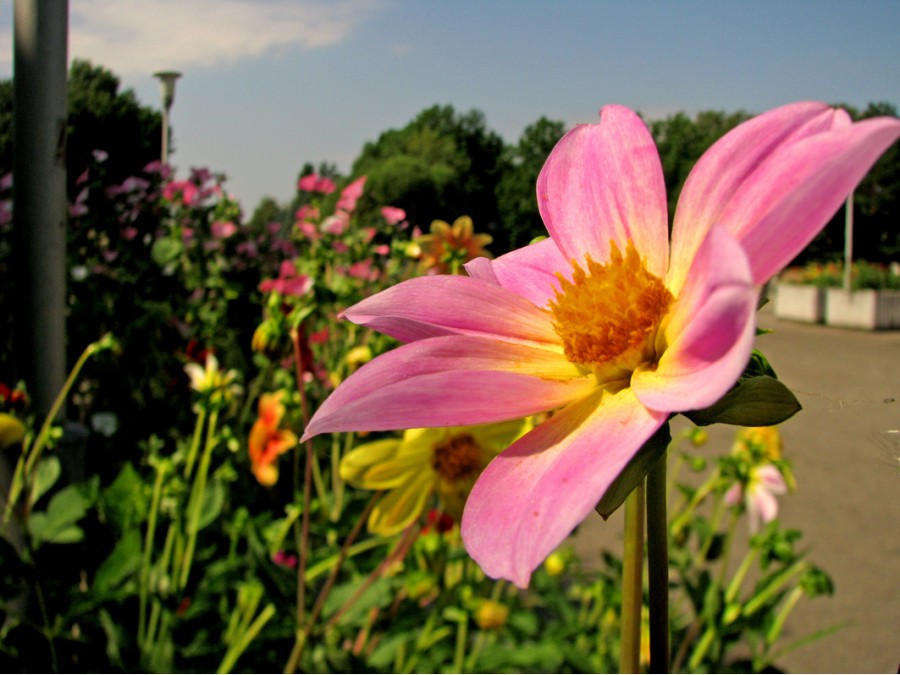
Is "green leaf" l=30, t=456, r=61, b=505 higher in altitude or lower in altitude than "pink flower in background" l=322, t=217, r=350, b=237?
lower

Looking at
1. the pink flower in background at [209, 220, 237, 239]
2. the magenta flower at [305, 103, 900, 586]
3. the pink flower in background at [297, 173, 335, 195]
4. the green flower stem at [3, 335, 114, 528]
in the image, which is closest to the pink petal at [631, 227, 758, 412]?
the magenta flower at [305, 103, 900, 586]

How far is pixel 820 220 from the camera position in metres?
0.11

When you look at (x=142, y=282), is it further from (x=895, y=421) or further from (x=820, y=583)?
(x=895, y=421)

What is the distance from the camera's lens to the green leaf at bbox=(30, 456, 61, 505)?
2.36 ft

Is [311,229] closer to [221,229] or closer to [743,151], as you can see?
[221,229]

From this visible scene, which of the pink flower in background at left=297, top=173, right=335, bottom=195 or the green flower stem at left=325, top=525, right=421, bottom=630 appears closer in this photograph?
the green flower stem at left=325, top=525, right=421, bottom=630

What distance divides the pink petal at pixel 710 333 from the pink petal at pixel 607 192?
29 millimetres

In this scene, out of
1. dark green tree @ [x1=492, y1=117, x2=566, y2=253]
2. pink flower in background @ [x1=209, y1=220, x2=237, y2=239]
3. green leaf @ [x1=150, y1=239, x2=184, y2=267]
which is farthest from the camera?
pink flower in background @ [x1=209, y1=220, x2=237, y2=239]

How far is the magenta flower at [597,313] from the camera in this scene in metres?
0.12

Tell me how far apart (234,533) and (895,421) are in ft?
2.69

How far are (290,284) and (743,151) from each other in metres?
0.78

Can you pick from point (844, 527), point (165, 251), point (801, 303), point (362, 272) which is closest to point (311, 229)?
point (362, 272)

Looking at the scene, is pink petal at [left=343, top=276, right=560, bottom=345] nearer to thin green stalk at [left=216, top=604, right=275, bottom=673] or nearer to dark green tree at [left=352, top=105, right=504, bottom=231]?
thin green stalk at [left=216, top=604, right=275, bottom=673]

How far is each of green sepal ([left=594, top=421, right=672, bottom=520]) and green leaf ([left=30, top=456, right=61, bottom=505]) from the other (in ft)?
2.31
